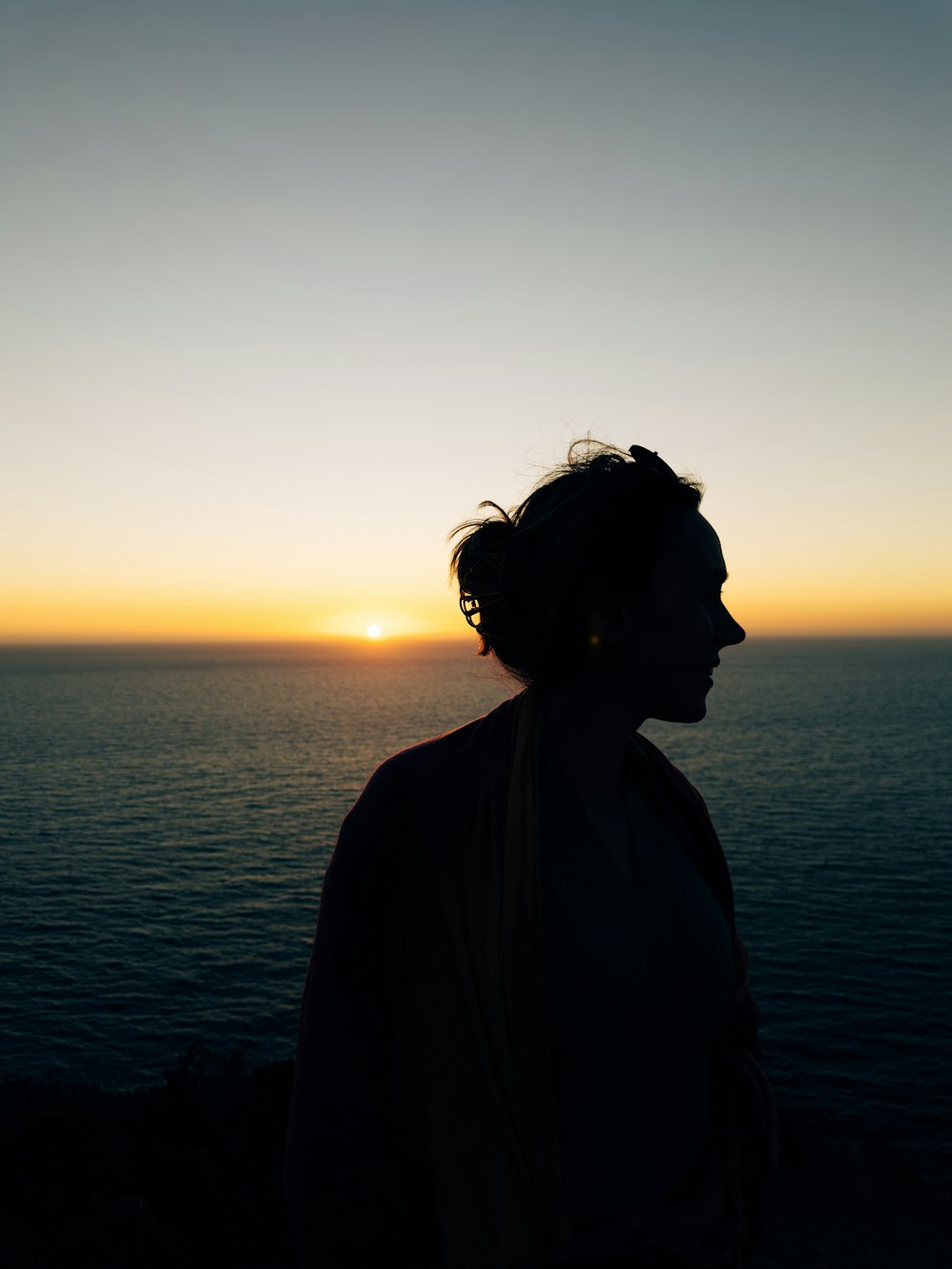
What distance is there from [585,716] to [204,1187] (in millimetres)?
19184

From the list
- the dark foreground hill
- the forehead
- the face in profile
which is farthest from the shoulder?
the dark foreground hill

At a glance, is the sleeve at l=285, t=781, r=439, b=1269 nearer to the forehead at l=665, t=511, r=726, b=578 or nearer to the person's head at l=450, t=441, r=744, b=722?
the person's head at l=450, t=441, r=744, b=722

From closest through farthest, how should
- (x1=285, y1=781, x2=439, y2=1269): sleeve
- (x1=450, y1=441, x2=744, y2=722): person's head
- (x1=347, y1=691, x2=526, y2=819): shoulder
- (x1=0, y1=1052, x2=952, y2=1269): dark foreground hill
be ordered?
(x1=285, y1=781, x2=439, y2=1269): sleeve
(x1=347, y1=691, x2=526, y2=819): shoulder
(x1=450, y1=441, x2=744, y2=722): person's head
(x1=0, y1=1052, x2=952, y2=1269): dark foreground hill

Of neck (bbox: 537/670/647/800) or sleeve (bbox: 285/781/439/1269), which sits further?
neck (bbox: 537/670/647/800)

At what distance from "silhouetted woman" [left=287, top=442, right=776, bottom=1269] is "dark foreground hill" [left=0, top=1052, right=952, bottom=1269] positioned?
1473 cm

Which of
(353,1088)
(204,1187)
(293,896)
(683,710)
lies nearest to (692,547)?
(683,710)

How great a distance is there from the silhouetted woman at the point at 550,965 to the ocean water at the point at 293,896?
0.46 m

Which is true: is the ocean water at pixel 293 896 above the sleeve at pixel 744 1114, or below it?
below

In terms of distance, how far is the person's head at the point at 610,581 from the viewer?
206cm

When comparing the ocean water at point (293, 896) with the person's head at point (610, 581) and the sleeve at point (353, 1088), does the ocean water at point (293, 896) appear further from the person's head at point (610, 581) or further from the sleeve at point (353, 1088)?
the sleeve at point (353, 1088)

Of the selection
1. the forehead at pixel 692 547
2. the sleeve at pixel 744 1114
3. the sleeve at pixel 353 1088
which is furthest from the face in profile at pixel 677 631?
the sleeve at pixel 353 1088

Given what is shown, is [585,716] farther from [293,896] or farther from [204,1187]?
[293,896]

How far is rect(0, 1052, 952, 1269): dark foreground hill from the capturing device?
1467cm

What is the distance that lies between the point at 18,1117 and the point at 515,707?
20.8m
